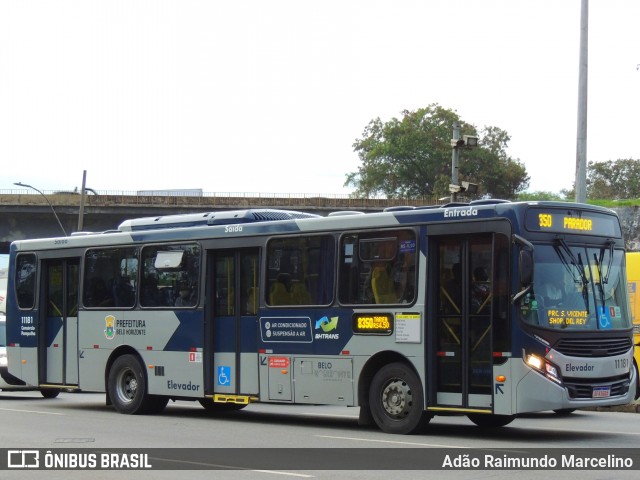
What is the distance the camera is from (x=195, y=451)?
13164 mm

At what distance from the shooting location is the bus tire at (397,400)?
1482cm

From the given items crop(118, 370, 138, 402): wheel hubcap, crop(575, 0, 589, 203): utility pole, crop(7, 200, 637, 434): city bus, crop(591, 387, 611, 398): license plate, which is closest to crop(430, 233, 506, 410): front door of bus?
crop(7, 200, 637, 434): city bus

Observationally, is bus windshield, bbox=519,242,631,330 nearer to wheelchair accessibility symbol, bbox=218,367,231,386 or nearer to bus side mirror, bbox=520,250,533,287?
bus side mirror, bbox=520,250,533,287

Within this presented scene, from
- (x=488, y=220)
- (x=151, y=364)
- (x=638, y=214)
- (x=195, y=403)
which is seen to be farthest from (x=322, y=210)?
(x=488, y=220)

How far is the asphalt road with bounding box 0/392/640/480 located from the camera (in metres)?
11.1

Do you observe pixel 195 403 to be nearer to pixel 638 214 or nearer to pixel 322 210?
pixel 638 214

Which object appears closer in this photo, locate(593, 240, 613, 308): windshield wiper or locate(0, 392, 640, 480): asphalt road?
locate(0, 392, 640, 480): asphalt road

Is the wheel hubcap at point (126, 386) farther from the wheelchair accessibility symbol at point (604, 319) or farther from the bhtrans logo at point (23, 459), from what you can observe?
the wheelchair accessibility symbol at point (604, 319)

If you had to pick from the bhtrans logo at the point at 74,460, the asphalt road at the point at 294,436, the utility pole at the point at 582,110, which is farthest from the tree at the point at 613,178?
the bhtrans logo at the point at 74,460

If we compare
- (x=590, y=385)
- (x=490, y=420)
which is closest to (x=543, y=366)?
(x=590, y=385)

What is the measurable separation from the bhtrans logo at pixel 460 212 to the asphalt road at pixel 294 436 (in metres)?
2.94

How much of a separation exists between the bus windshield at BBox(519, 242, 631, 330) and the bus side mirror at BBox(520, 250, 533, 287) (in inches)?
13.4

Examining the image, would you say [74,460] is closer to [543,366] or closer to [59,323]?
[543,366]
